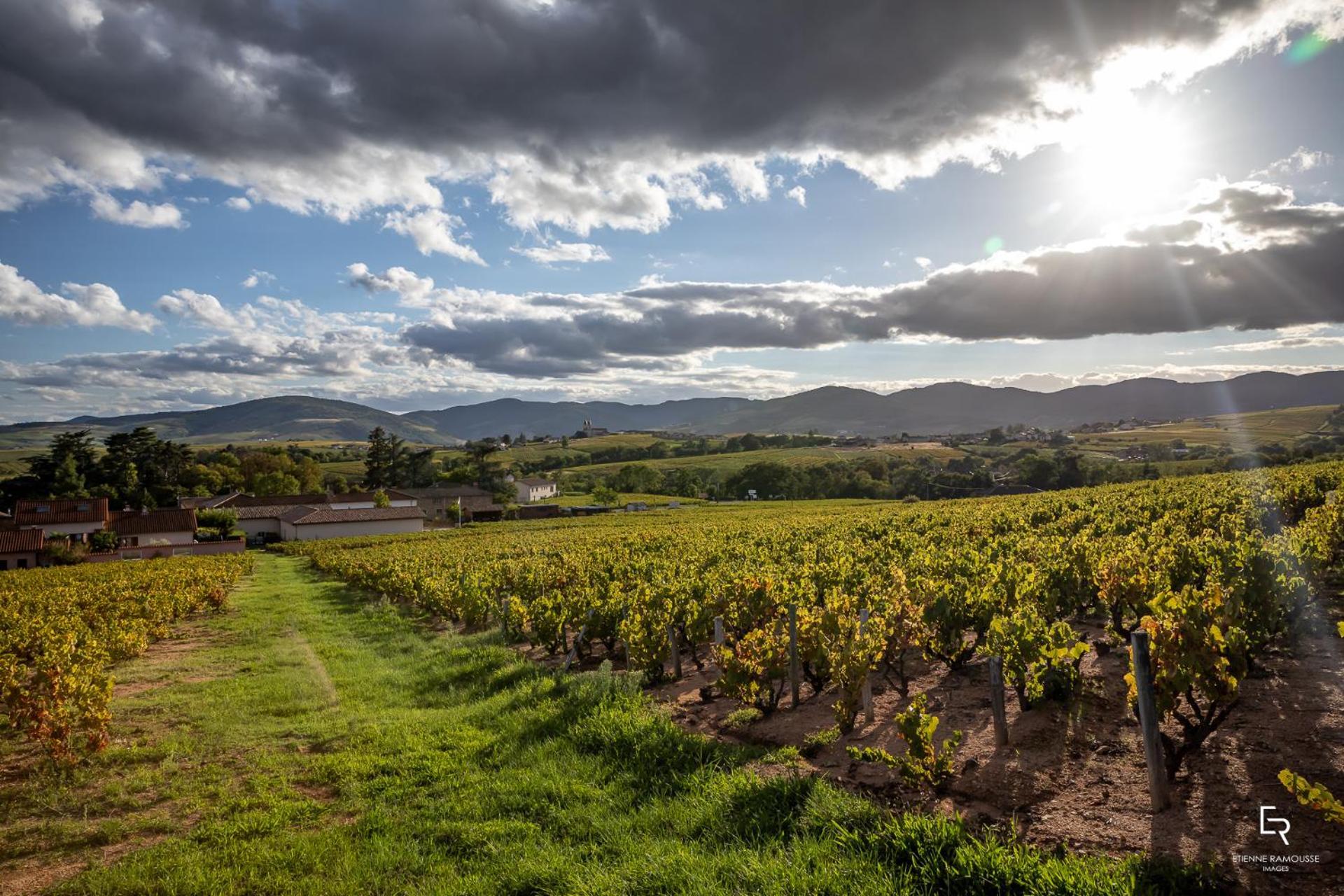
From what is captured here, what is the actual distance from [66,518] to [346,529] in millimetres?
24219

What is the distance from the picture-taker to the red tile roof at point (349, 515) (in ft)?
245

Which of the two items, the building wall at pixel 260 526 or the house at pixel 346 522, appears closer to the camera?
the house at pixel 346 522

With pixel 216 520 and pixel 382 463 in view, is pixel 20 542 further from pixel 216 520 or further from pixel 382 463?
pixel 382 463

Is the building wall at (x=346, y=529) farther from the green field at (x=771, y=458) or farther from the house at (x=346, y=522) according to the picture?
the green field at (x=771, y=458)

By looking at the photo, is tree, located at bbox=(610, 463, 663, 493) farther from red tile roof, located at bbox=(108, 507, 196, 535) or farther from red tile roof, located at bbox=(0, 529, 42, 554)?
red tile roof, located at bbox=(0, 529, 42, 554)

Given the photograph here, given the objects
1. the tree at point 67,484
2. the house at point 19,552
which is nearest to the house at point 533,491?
the tree at point 67,484

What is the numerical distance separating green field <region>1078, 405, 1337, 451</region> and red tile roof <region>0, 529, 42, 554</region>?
18355cm

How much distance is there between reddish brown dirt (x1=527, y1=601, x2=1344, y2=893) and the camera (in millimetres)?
5223

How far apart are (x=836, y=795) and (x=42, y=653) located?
1594 centimetres

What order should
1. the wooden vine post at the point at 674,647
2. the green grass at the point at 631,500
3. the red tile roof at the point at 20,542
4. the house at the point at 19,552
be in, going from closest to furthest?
the wooden vine post at the point at 674,647 < the house at the point at 19,552 < the red tile roof at the point at 20,542 < the green grass at the point at 631,500

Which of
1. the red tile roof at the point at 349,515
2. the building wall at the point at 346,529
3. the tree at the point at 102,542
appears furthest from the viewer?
the red tile roof at the point at 349,515

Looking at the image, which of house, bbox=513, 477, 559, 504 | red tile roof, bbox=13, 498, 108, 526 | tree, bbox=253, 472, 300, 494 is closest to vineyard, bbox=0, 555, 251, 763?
red tile roof, bbox=13, 498, 108, 526

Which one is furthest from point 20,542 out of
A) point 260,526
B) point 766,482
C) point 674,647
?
point 766,482

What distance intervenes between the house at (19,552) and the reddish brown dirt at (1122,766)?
212ft
